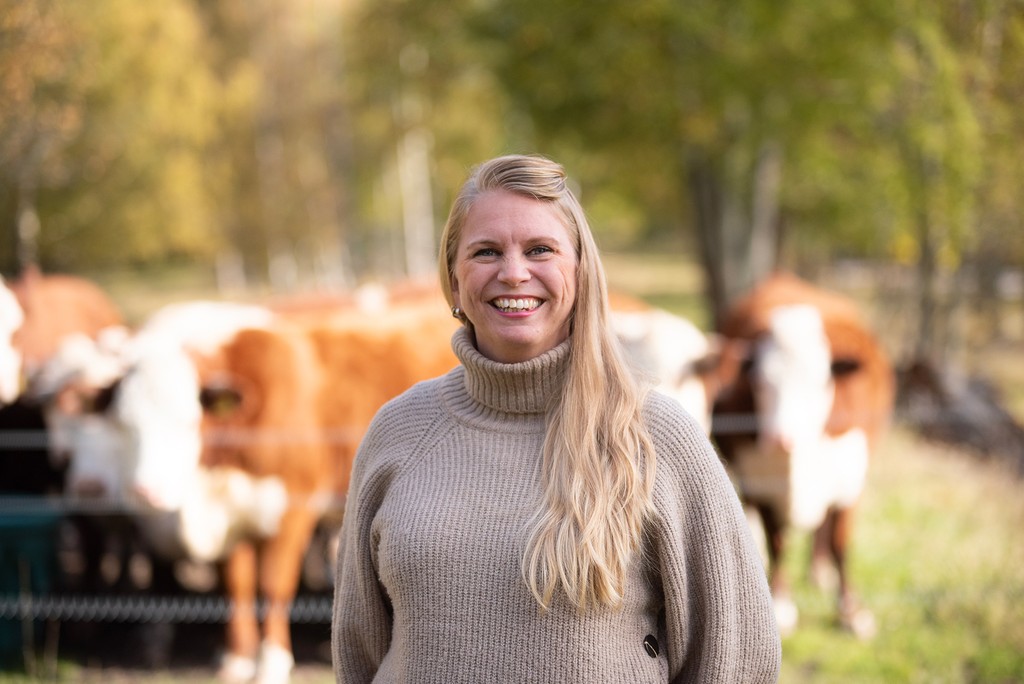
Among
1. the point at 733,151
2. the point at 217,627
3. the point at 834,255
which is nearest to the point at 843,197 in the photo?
the point at 733,151

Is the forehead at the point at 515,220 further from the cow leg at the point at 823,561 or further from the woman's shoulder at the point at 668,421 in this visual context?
the cow leg at the point at 823,561

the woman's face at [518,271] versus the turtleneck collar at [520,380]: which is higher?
the woman's face at [518,271]

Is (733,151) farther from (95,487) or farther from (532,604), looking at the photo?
(532,604)

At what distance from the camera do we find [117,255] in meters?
15.9

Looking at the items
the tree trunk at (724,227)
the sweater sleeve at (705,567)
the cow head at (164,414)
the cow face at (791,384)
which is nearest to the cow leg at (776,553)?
the cow face at (791,384)

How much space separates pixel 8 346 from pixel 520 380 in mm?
3288

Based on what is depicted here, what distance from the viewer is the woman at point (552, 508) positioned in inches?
66.3

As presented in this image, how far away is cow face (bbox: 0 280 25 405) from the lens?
4098 millimetres

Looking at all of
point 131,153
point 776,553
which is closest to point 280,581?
point 776,553

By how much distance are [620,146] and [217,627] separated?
10131mm

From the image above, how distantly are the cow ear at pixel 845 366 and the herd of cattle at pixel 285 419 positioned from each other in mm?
11

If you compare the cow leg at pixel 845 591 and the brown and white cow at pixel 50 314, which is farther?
the brown and white cow at pixel 50 314

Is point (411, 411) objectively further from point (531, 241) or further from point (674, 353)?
point (674, 353)

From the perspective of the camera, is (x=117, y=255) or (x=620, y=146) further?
(x=117, y=255)
